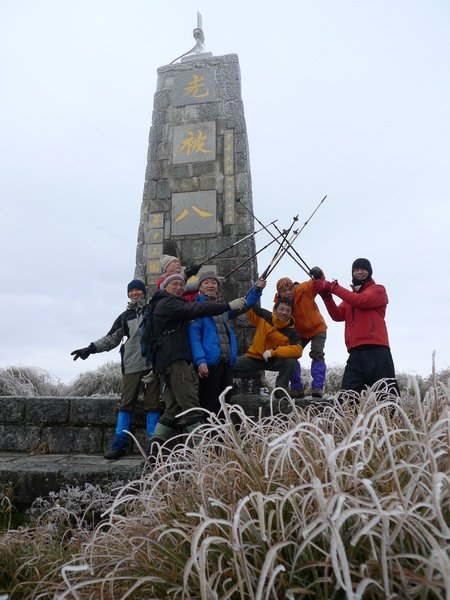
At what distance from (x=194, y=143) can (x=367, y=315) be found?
4357 millimetres

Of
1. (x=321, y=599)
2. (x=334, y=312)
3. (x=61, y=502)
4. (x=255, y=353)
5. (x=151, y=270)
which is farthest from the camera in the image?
(x=151, y=270)

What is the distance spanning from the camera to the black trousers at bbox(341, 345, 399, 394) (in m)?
4.66

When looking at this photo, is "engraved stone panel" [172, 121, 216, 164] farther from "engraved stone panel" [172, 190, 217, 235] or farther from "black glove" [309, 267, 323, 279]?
"black glove" [309, 267, 323, 279]

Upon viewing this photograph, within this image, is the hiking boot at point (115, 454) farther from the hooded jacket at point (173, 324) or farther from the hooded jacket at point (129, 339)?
the hooded jacket at point (173, 324)

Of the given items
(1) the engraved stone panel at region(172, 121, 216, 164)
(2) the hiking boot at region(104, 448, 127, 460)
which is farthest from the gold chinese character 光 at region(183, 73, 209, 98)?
(2) the hiking boot at region(104, 448, 127, 460)

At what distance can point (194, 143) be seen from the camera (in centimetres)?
784

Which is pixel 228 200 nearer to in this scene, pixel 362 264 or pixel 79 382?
pixel 362 264

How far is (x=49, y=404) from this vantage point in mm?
5742

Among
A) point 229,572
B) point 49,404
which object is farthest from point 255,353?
point 229,572

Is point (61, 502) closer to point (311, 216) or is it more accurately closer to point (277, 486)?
point (277, 486)

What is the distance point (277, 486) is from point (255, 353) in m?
3.76

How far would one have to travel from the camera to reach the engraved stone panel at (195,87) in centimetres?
797

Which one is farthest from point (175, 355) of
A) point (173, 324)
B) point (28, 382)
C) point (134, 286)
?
point (28, 382)

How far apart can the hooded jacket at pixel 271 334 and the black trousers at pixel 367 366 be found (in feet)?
2.38
